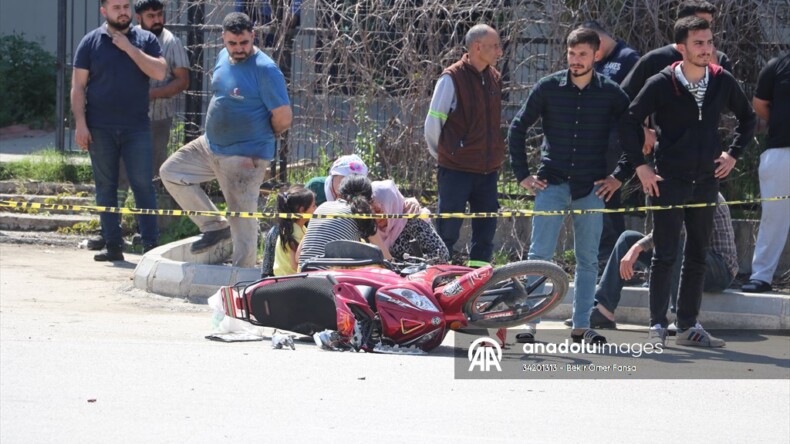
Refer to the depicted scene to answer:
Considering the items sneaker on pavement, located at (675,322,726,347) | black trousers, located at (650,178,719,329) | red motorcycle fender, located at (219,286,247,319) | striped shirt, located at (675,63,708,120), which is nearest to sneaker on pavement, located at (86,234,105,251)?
red motorcycle fender, located at (219,286,247,319)

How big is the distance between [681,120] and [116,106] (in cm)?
506

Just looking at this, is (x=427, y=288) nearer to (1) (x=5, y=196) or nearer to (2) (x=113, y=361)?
(2) (x=113, y=361)

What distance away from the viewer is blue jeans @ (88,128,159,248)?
10.8 m

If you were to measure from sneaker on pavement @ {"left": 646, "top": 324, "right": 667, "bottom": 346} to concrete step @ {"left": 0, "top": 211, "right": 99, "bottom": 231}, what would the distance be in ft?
21.0

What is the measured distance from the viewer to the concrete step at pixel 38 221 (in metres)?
12.4

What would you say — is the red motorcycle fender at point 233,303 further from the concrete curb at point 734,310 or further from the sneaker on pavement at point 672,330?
the sneaker on pavement at point 672,330

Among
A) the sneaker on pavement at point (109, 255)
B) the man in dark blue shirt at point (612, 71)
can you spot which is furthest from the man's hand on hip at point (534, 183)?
the sneaker on pavement at point (109, 255)

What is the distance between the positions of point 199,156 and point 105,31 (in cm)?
150

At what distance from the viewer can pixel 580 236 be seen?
26.5ft

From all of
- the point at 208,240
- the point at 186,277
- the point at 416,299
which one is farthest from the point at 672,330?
the point at 208,240

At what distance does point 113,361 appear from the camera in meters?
6.57

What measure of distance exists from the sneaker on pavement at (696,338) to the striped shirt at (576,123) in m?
1.08

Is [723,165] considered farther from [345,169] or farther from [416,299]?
[345,169]

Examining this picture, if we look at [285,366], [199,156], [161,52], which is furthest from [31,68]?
[285,366]
